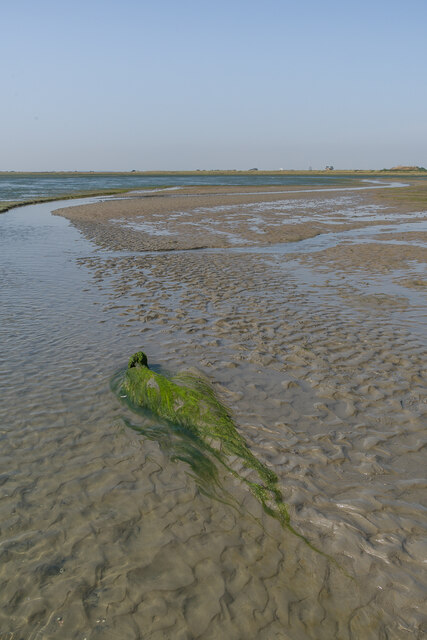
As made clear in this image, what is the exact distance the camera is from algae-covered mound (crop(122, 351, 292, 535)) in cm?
485

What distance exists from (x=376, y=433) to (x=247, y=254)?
1366 centimetres

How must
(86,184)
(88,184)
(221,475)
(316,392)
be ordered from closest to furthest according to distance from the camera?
(221,475)
(316,392)
(86,184)
(88,184)

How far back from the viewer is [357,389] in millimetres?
6957

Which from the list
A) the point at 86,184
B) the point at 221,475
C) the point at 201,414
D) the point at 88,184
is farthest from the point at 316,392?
the point at 88,184

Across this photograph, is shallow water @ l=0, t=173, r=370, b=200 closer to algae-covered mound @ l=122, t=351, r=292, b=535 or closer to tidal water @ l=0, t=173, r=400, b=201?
tidal water @ l=0, t=173, r=400, b=201

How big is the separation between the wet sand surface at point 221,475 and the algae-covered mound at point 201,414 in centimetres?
15

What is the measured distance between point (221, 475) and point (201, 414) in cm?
113

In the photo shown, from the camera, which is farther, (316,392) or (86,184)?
(86,184)

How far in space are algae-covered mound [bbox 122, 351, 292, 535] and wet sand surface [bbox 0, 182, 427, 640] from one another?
0.50 ft

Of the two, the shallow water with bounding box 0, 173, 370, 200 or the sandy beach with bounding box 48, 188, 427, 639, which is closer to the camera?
the sandy beach with bounding box 48, 188, 427, 639

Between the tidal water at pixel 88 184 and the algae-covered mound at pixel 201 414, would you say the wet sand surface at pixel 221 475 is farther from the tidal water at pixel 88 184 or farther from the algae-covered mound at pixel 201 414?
the tidal water at pixel 88 184

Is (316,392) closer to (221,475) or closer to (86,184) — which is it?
(221,475)

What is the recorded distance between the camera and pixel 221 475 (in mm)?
5180

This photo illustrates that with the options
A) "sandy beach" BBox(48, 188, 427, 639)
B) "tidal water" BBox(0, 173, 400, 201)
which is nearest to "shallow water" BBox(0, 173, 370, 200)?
"tidal water" BBox(0, 173, 400, 201)
